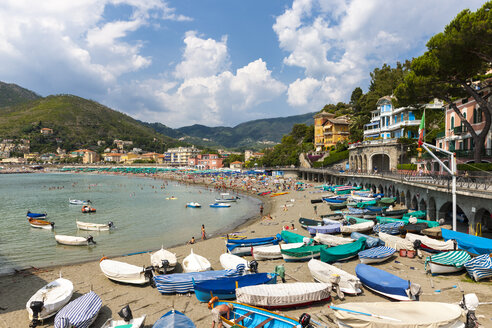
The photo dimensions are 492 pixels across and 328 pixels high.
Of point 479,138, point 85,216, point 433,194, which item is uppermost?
point 479,138

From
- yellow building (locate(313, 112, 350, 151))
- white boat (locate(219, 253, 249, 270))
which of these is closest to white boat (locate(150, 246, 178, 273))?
white boat (locate(219, 253, 249, 270))

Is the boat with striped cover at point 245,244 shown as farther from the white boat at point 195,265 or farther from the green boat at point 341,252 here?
the green boat at point 341,252

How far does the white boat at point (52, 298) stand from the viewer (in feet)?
37.2

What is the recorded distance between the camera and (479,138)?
24266mm

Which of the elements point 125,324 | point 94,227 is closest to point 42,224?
point 94,227

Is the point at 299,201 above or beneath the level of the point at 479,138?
beneath

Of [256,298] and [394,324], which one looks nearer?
[394,324]

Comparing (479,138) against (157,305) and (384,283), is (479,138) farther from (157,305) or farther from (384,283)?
(157,305)

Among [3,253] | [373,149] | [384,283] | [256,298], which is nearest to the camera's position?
[256,298]

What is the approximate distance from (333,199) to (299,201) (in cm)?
717

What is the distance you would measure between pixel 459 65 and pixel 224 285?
2404 cm

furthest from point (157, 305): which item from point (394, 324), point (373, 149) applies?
point (373, 149)

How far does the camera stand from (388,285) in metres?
11.8

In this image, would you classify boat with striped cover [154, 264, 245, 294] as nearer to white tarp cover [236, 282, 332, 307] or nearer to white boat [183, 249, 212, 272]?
white boat [183, 249, 212, 272]
